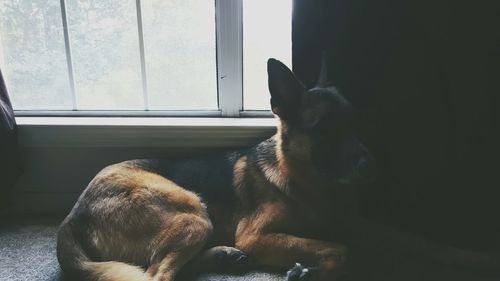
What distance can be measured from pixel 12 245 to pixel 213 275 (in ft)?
3.03

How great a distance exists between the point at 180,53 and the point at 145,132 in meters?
0.43

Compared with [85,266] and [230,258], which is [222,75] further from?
[85,266]

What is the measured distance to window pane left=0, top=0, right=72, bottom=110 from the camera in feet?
6.81

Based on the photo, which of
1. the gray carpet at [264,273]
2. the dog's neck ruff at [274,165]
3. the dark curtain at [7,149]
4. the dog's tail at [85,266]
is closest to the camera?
the dog's tail at [85,266]

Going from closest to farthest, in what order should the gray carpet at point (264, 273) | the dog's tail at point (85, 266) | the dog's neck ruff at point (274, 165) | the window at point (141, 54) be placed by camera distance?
the dog's tail at point (85, 266) < the gray carpet at point (264, 273) < the dog's neck ruff at point (274, 165) < the window at point (141, 54)

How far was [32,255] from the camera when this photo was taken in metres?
1.79

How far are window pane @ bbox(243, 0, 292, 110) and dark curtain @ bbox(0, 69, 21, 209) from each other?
1.09m

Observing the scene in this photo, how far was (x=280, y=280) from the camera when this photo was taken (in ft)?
5.23

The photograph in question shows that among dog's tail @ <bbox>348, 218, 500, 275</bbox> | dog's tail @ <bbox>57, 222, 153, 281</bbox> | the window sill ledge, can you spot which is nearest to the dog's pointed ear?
the window sill ledge

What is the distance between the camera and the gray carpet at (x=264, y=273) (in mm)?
1568

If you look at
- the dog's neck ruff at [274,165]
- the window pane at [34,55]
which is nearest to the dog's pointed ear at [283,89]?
the dog's neck ruff at [274,165]

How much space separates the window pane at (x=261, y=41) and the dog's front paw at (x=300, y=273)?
881 millimetres

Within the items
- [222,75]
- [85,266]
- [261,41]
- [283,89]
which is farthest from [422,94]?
[85,266]

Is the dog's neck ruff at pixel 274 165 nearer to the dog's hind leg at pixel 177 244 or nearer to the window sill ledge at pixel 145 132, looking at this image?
the window sill ledge at pixel 145 132
